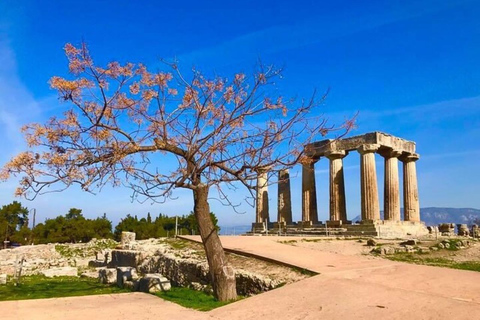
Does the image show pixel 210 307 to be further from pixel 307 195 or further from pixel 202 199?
pixel 307 195

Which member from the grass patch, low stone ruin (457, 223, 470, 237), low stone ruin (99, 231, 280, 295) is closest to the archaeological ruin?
low stone ruin (457, 223, 470, 237)

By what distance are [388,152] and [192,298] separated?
26.0 meters

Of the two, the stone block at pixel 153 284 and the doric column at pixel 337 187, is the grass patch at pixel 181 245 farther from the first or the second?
the doric column at pixel 337 187

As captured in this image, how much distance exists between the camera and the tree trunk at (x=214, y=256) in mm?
10570

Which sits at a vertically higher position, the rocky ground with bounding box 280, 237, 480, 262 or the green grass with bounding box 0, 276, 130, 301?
the rocky ground with bounding box 280, 237, 480, 262

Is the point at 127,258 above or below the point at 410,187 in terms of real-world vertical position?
below

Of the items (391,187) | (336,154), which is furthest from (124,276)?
(391,187)

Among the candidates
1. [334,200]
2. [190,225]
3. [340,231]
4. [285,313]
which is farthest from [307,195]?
[285,313]

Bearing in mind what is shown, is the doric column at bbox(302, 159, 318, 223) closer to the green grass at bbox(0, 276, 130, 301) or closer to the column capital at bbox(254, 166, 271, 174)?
the green grass at bbox(0, 276, 130, 301)

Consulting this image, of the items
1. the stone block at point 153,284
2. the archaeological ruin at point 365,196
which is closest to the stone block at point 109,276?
the stone block at point 153,284

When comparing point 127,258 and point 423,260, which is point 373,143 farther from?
point 127,258

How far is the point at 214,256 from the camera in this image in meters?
10.9

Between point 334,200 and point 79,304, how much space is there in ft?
84.2

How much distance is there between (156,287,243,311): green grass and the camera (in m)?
9.96
